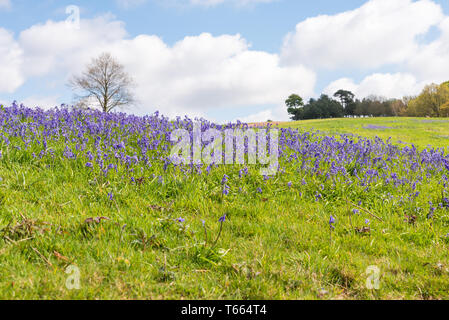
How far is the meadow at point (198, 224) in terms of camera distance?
10.3 feet

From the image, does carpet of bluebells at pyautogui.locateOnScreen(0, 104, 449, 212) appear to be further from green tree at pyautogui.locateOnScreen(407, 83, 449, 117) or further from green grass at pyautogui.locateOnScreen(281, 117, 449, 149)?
green tree at pyautogui.locateOnScreen(407, 83, 449, 117)

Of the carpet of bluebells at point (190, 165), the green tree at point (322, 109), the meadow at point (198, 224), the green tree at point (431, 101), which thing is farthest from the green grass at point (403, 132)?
the green tree at point (431, 101)

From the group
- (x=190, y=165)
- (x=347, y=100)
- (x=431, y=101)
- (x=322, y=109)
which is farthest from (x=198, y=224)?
(x=347, y=100)

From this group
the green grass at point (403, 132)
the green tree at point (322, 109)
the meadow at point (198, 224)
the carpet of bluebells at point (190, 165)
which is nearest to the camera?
the meadow at point (198, 224)

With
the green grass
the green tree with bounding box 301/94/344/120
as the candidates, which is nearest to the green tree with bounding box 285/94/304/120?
the green tree with bounding box 301/94/344/120

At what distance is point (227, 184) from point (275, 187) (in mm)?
994

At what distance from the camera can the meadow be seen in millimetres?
3150

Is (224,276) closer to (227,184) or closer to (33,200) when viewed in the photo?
(227,184)

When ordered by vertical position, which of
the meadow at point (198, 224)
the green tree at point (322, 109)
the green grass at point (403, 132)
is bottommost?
the meadow at point (198, 224)

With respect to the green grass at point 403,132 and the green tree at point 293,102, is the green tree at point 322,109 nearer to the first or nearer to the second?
the green tree at point 293,102

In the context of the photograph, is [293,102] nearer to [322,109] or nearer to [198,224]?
[322,109]

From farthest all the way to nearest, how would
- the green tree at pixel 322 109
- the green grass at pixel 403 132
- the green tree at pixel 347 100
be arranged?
the green tree at pixel 347 100 → the green tree at pixel 322 109 → the green grass at pixel 403 132
